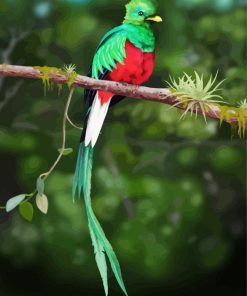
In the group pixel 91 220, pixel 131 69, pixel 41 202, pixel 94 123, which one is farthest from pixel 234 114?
pixel 41 202

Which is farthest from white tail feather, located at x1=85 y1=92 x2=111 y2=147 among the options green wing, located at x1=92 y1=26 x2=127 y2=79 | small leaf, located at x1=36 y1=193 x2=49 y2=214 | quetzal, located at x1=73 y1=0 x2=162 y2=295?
small leaf, located at x1=36 y1=193 x2=49 y2=214

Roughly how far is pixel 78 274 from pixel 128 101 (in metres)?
0.68

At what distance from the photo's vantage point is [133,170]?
2270mm

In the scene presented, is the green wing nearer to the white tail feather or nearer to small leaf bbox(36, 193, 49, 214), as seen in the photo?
the white tail feather

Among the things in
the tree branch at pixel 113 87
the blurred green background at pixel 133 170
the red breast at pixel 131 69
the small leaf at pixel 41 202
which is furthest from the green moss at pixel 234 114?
the small leaf at pixel 41 202

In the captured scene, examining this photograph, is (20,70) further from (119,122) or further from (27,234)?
(27,234)

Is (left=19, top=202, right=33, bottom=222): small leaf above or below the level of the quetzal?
below

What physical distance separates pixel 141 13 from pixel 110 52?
0.52 ft

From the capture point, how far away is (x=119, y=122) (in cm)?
222

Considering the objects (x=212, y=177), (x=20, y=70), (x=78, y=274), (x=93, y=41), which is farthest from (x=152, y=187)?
(x=20, y=70)

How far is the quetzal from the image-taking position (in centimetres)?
184

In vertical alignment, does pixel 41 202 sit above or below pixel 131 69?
below

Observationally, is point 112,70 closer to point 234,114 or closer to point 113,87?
point 113,87

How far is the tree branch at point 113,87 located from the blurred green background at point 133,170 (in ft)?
1.21
